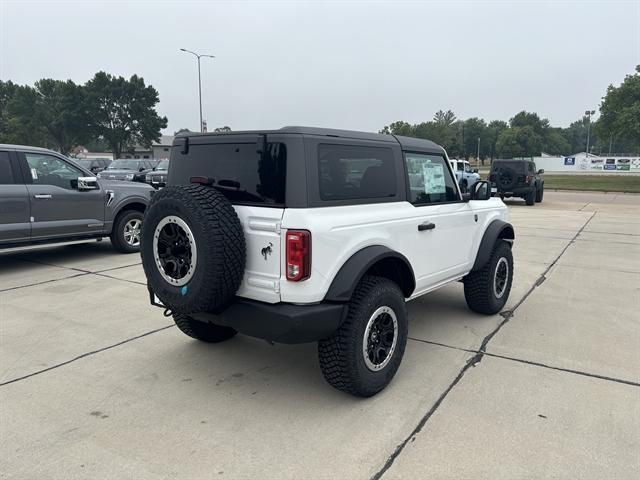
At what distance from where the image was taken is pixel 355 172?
3.43 m

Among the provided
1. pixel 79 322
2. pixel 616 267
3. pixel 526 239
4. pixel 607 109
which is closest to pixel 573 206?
pixel 526 239

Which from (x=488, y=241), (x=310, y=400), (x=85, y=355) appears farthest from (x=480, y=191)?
(x=85, y=355)

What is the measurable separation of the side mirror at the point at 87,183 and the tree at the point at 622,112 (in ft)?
119

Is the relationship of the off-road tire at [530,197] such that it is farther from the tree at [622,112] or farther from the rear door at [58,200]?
the tree at [622,112]

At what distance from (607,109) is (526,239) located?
32613 mm

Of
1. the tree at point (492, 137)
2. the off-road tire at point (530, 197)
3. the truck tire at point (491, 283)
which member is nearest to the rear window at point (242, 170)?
the truck tire at point (491, 283)

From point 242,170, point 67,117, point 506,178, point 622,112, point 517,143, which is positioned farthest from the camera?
point 517,143

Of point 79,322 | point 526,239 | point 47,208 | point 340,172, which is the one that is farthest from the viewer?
point 526,239

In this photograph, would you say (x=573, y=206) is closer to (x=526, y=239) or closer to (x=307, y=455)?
(x=526, y=239)

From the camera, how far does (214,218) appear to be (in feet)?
9.45

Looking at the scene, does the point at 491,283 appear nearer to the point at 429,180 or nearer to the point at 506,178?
the point at 429,180

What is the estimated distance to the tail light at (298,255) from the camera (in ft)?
9.32

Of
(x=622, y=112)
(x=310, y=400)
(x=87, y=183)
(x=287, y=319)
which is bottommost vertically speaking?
(x=310, y=400)

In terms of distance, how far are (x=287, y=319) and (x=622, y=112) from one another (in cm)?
3939
